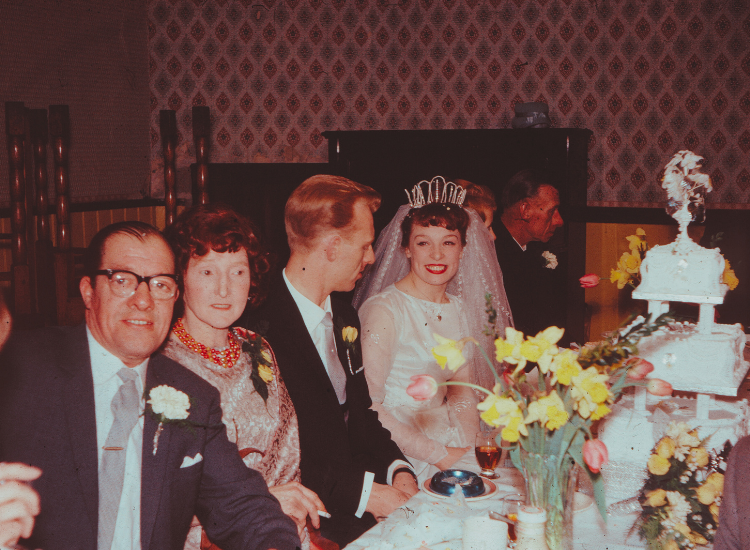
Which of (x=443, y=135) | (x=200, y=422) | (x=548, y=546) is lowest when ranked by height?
(x=548, y=546)

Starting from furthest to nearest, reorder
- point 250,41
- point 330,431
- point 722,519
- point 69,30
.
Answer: point 250,41 → point 69,30 → point 330,431 → point 722,519

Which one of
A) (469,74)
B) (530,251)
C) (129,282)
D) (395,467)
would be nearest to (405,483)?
(395,467)

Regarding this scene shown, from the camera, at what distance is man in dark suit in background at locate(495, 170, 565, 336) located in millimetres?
4176

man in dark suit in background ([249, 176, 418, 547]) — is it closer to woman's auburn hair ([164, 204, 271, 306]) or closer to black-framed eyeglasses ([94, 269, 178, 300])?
woman's auburn hair ([164, 204, 271, 306])

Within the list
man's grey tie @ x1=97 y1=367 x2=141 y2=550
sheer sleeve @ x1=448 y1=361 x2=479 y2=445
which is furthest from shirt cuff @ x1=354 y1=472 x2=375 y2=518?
man's grey tie @ x1=97 y1=367 x2=141 y2=550

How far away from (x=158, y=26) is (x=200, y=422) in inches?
202

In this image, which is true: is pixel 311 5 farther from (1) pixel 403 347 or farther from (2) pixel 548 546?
(2) pixel 548 546

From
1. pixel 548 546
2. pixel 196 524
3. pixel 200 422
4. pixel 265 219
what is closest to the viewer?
pixel 548 546

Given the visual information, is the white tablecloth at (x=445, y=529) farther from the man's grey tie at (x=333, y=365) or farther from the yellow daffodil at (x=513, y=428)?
the man's grey tie at (x=333, y=365)

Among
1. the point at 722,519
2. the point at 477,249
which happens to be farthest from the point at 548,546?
the point at 477,249

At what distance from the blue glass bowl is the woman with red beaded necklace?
1.28 ft

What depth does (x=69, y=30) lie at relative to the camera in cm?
479

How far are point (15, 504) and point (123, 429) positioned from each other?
1.19 feet

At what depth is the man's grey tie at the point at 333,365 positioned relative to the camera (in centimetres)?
241
